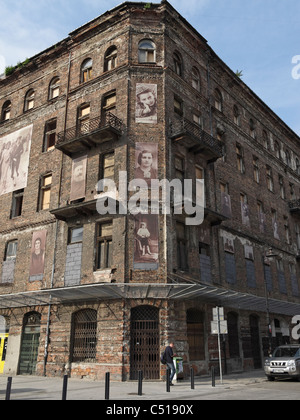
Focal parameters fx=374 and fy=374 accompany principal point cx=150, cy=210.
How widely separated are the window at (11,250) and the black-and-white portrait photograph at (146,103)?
35.1ft

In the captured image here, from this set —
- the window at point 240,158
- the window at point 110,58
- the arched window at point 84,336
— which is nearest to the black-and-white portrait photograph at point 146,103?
the window at point 110,58

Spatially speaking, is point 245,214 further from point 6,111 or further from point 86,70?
point 6,111

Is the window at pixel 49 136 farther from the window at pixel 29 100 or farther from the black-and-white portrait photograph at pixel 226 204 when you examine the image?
the black-and-white portrait photograph at pixel 226 204

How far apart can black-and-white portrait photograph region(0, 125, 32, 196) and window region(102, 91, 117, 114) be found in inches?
247

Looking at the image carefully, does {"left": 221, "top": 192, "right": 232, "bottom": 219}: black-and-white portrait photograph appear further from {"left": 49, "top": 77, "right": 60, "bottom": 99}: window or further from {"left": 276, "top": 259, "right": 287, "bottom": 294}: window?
{"left": 49, "top": 77, "right": 60, "bottom": 99}: window

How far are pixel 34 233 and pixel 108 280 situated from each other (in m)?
6.58

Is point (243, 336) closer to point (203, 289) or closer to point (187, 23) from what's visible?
point (203, 289)

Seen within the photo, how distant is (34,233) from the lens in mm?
22062

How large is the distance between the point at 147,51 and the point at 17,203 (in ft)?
41.6

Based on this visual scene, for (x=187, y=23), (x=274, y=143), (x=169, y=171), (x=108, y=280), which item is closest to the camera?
(x=108, y=280)

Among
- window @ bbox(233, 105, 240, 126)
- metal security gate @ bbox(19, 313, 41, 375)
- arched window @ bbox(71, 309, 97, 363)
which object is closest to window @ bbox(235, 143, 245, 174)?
window @ bbox(233, 105, 240, 126)

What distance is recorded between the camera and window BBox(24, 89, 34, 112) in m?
27.0

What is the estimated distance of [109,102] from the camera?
73.7ft

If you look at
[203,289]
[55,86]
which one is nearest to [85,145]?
[55,86]
